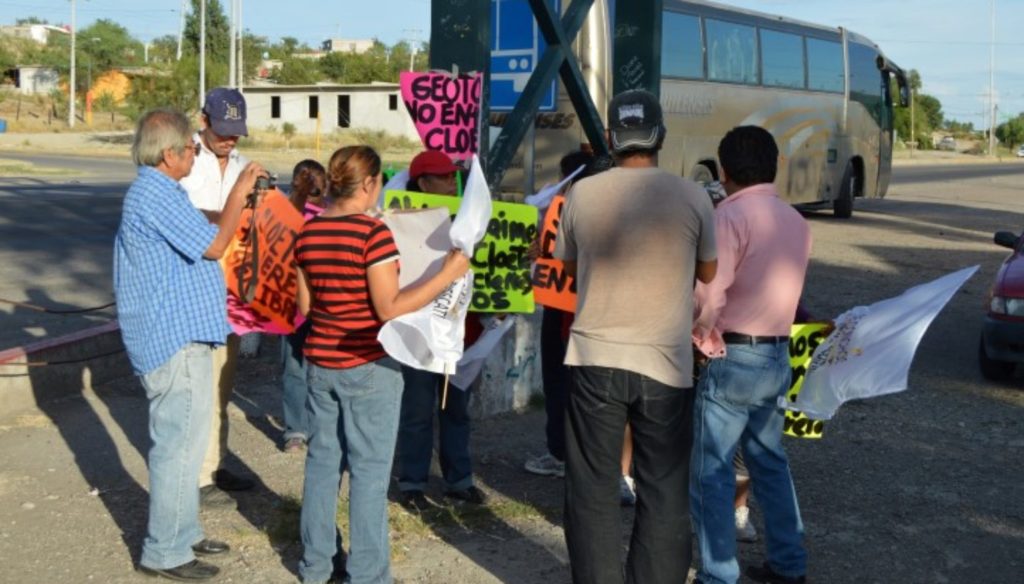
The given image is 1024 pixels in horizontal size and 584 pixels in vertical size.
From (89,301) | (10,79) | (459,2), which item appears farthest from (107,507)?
(10,79)

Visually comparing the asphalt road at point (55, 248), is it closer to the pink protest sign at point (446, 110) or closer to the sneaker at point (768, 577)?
the pink protest sign at point (446, 110)

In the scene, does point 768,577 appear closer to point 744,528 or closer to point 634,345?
point 744,528

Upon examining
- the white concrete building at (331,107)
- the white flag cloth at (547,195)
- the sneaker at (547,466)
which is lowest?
the sneaker at (547,466)

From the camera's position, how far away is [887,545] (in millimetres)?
5605

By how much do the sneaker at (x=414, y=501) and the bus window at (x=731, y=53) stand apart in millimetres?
14860

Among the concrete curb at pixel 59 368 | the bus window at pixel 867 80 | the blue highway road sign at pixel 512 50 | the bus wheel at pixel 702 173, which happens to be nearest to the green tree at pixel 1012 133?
the bus window at pixel 867 80

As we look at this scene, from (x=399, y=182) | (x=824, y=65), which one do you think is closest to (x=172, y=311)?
(x=399, y=182)

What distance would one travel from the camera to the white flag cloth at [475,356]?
600 cm

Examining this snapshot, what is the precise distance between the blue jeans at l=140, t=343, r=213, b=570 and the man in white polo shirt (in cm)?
76

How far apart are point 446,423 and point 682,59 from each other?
1403cm

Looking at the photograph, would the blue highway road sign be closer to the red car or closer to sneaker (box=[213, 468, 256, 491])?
sneaker (box=[213, 468, 256, 491])

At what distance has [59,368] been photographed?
7.96 m

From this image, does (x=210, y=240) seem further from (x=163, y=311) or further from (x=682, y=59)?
(x=682, y=59)

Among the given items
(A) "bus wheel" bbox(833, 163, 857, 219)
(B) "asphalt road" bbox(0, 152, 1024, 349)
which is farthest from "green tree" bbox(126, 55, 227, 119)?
(A) "bus wheel" bbox(833, 163, 857, 219)
